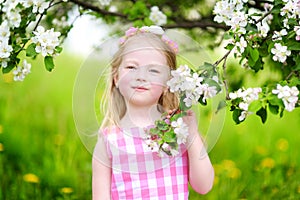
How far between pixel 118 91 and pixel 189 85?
38cm

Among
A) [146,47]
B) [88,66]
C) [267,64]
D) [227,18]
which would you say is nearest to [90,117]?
[88,66]

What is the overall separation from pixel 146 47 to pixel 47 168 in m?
1.64

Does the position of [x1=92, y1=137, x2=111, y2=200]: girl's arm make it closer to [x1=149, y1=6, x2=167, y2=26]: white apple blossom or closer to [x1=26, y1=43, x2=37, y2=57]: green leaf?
[x1=26, y1=43, x2=37, y2=57]: green leaf

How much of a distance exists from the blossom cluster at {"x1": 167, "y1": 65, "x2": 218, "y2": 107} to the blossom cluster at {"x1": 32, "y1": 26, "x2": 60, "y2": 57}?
49 cm

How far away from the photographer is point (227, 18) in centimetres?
208

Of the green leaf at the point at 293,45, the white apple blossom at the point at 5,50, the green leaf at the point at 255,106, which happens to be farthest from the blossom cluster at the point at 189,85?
the white apple blossom at the point at 5,50

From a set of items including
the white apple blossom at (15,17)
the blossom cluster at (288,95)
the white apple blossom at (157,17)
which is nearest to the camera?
the blossom cluster at (288,95)

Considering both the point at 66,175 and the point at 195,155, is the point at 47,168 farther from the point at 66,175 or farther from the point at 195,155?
the point at 195,155

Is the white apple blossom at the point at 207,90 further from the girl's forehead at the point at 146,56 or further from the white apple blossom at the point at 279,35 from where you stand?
the white apple blossom at the point at 279,35

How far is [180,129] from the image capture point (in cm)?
183

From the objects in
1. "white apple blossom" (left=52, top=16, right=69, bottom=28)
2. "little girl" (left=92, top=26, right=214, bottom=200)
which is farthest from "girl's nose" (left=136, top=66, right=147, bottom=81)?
"white apple blossom" (left=52, top=16, right=69, bottom=28)

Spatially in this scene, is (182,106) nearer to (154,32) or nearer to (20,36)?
(154,32)

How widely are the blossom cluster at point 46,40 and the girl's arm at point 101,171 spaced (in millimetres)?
335

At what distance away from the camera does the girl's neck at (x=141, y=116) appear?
2.04 m
